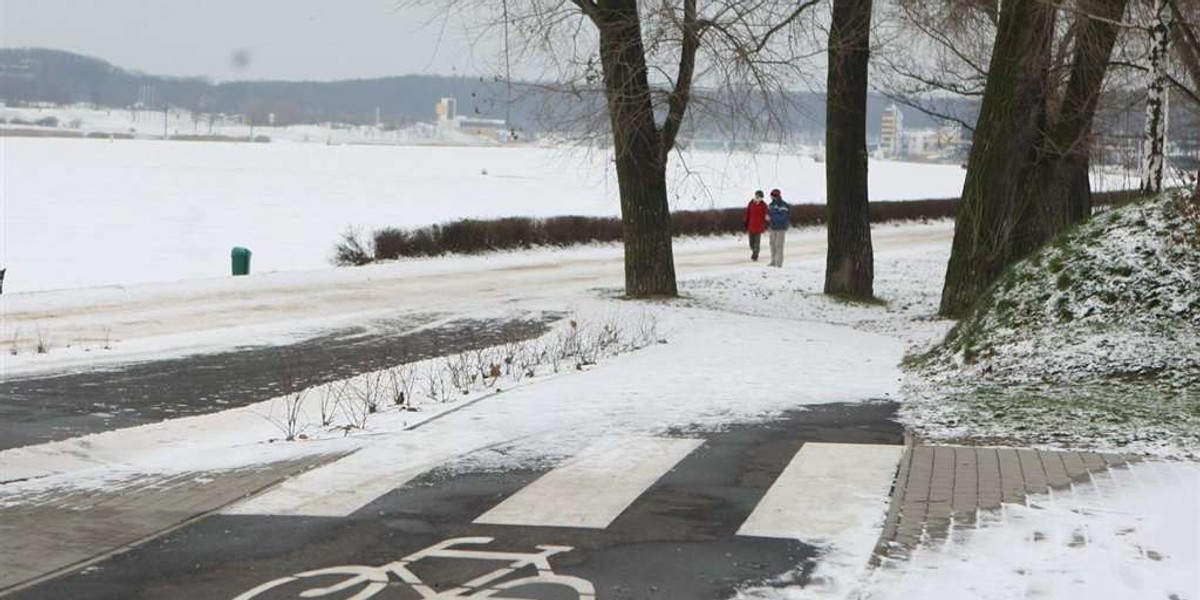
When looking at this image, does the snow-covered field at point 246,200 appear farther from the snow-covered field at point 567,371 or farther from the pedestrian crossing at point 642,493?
the pedestrian crossing at point 642,493

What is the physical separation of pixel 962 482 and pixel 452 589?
3.39m

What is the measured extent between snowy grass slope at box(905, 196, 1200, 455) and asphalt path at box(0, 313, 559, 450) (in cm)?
582

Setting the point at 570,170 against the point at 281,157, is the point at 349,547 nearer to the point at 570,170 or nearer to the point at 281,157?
the point at 570,170

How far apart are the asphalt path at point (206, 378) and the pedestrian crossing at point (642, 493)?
340 cm

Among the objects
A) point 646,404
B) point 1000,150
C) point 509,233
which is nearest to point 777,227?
point 509,233

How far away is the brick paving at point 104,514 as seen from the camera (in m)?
7.34

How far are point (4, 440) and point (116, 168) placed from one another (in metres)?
87.2

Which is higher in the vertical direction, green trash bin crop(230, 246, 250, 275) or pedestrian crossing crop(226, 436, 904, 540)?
green trash bin crop(230, 246, 250, 275)

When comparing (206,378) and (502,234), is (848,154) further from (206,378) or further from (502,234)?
A: (502,234)

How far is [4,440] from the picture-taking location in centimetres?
1085

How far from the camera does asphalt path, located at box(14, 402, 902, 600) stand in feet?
21.9

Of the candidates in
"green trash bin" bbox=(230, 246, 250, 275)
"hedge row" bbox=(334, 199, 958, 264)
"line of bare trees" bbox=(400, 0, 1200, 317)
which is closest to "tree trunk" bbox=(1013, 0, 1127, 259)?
"line of bare trees" bbox=(400, 0, 1200, 317)

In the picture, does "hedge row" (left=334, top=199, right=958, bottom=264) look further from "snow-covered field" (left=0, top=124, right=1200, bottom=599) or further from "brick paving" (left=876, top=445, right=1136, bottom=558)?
"brick paving" (left=876, top=445, right=1136, bottom=558)

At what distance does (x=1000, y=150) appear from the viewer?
70.1ft
